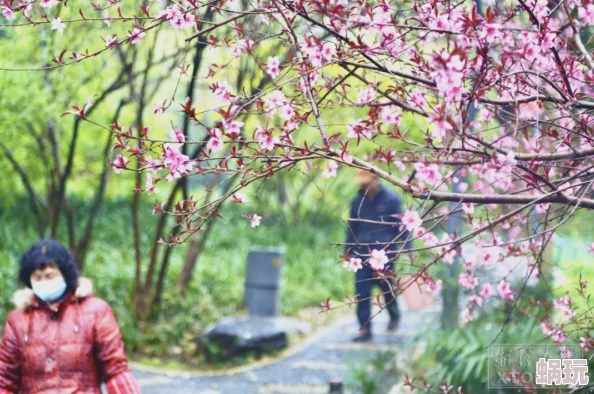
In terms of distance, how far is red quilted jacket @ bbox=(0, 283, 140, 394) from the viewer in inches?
164

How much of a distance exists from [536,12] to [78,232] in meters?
13.1

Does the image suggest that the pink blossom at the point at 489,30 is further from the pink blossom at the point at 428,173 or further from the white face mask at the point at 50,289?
the white face mask at the point at 50,289

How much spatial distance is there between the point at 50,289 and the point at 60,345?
0.32 m

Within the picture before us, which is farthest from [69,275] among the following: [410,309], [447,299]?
[410,309]

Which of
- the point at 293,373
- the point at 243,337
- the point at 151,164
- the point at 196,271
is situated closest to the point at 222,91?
the point at 151,164

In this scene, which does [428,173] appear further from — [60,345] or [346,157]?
[60,345]

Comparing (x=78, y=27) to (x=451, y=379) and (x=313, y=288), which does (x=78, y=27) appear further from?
(x=313, y=288)

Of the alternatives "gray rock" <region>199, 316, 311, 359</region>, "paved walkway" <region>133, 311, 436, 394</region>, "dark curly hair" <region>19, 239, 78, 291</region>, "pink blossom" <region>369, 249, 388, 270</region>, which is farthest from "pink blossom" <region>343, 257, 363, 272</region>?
"gray rock" <region>199, 316, 311, 359</region>

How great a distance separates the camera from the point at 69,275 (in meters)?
4.43

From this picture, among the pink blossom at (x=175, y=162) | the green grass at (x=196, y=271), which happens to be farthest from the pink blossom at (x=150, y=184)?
the green grass at (x=196, y=271)

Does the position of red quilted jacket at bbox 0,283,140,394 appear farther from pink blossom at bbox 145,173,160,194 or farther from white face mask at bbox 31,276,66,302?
pink blossom at bbox 145,173,160,194

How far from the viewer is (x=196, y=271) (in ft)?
43.0

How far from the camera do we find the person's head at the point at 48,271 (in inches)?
171

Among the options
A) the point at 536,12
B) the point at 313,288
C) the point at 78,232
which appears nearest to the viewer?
the point at 536,12
